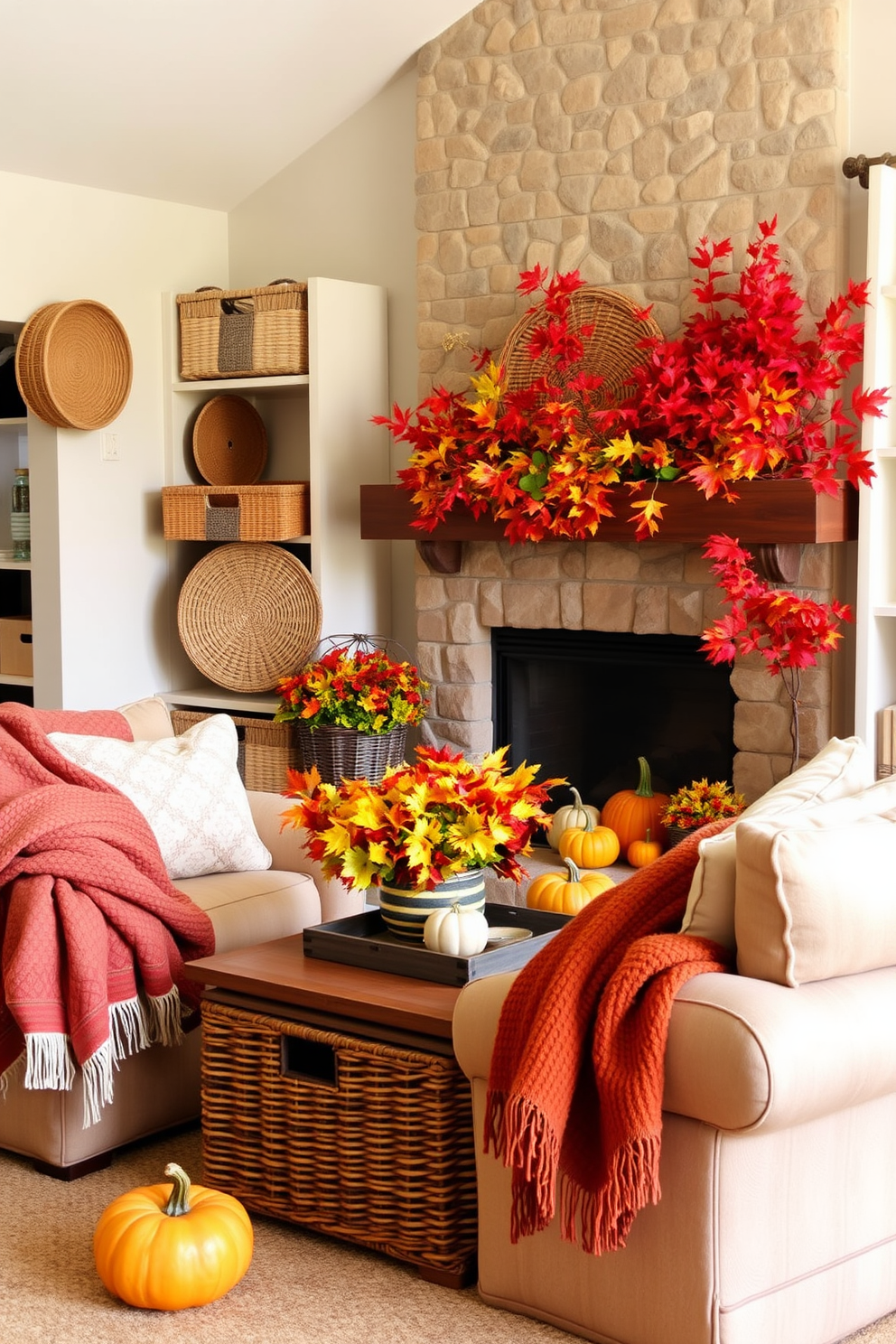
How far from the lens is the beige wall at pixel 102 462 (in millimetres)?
5070

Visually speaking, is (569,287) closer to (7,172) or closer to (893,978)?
(7,172)

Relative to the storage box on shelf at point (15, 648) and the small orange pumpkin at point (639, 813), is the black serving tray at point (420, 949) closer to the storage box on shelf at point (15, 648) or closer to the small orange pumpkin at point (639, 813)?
the small orange pumpkin at point (639, 813)

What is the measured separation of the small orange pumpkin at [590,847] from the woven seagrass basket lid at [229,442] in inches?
73.9

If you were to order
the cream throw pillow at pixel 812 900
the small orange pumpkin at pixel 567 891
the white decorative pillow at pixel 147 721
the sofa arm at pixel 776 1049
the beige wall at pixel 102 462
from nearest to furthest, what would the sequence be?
the sofa arm at pixel 776 1049 → the cream throw pillow at pixel 812 900 → the small orange pumpkin at pixel 567 891 → the white decorative pillow at pixel 147 721 → the beige wall at pixel 102 462

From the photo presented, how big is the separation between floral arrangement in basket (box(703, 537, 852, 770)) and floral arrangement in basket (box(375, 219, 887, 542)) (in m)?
0.20

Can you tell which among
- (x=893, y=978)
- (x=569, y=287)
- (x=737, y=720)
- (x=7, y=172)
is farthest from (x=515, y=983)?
(x=7, y=172)

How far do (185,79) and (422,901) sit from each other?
3.18 meters

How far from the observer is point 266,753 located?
5.16 m

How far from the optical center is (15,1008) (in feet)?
8.93

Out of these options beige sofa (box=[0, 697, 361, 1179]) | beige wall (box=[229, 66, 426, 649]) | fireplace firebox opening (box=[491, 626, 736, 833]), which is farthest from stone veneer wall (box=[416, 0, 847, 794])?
beige sofa (box=[0, 697, 361, 1179])

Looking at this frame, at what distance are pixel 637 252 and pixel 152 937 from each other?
266 centimetres

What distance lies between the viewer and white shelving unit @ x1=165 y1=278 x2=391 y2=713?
5.14 meters

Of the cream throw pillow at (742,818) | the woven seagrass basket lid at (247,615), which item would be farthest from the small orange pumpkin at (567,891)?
the woven seagrass basket lid at (247,615)

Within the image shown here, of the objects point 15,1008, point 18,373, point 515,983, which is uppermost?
point 18,373
